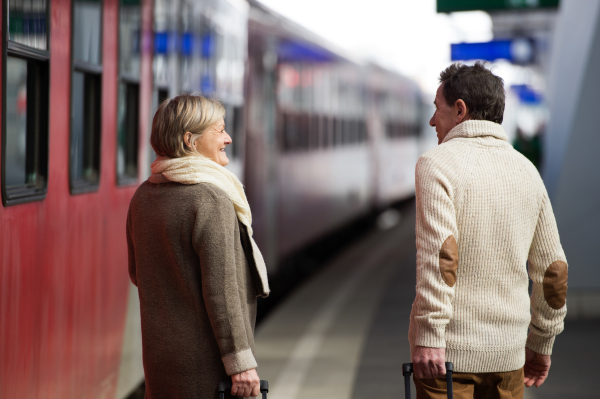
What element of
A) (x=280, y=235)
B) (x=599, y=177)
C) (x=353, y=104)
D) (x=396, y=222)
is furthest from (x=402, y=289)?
(x=396, y=222)

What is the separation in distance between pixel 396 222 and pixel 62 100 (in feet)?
64.0

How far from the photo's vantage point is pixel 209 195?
9.39 ft

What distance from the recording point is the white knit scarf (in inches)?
114

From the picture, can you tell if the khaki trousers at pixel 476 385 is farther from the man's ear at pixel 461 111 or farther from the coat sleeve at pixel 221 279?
the man's ear at pixel 461 111

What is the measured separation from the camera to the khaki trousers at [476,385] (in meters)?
2.99

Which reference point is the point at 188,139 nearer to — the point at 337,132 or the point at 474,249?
the point at 474,249

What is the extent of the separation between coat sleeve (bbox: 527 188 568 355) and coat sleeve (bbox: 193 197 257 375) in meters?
1.07

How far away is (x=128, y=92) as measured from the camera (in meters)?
5.62

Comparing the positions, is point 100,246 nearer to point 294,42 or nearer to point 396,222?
point 294,42

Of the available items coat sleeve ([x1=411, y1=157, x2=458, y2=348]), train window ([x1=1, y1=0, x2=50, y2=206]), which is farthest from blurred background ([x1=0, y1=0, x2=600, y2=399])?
coat sleeve ([x1=411, y1=157, x2=458, y2=348])

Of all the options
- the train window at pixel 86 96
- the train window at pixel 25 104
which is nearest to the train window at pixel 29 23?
the train window at pixel 25 104

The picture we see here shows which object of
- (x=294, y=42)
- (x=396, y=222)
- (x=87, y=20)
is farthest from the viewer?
(x=396, y=222)

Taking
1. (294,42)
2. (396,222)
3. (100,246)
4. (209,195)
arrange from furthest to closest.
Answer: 1. (396,222)
2. (294,42)
3. (100,246)
4. (209,195)

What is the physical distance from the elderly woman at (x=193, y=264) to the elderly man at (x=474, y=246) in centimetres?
58
